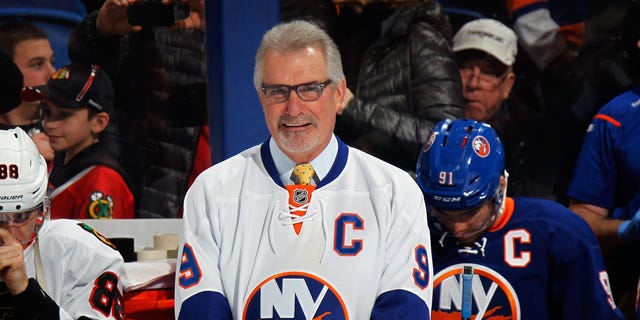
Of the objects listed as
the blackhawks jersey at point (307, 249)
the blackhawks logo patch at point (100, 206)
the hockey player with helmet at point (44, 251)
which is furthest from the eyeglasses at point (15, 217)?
the blackhawks logo patch at point (100, 206)

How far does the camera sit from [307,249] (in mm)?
2873

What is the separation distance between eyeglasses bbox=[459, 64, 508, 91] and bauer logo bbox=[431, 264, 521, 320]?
61.4 inches

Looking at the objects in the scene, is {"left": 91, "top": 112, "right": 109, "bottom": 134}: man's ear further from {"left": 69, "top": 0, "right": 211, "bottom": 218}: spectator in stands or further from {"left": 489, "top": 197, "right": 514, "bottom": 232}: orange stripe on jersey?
{"left": 489, "top": 197, "right": 514, "bottom": 232}: orange stripe on jersey

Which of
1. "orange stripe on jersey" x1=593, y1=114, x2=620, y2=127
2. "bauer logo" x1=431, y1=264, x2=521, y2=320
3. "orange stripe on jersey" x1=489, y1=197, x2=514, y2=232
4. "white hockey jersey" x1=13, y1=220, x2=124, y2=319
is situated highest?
"orange stripe on jersey" x1=593, y1=114, x2=620, y2=127

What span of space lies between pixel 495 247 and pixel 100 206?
1.82m

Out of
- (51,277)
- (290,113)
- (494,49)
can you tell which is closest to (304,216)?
(290,113)

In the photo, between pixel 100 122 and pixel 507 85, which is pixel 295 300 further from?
pixel 507 85

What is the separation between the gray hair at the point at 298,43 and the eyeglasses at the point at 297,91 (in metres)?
0.05

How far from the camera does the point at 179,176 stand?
4543 mm

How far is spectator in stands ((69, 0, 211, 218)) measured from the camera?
14.8ft

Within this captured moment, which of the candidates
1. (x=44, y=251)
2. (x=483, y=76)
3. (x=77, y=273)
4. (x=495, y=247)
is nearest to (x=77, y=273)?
(x=77, y=273)

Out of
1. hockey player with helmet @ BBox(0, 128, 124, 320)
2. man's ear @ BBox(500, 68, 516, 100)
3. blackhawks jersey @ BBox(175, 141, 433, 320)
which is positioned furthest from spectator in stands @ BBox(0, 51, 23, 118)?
man's ear @ BBox(500, 68, 516, 100)

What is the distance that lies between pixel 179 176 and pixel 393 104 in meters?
1.00

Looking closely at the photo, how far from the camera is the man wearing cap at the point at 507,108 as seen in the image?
4.77 meters
